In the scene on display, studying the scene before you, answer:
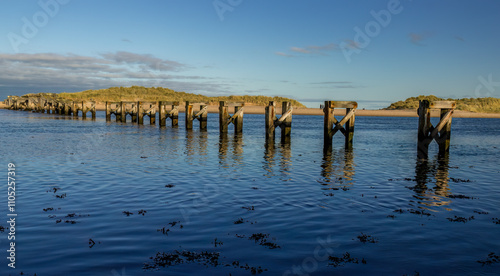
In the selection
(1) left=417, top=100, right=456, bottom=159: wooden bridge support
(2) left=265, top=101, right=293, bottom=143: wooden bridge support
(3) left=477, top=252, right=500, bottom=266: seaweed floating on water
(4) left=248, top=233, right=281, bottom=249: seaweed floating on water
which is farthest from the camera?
(2) left=265, top=101, right=293, bottom=143: wooden bridge support

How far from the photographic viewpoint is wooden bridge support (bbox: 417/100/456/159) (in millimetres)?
24203

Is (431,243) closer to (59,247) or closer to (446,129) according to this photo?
(59,247)

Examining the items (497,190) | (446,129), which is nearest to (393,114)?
(446,129)

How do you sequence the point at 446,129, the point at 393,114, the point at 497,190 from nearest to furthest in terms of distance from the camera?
the point at 497,190 → the point at 446,129 → the point at 393,114

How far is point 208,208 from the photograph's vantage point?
10625mm

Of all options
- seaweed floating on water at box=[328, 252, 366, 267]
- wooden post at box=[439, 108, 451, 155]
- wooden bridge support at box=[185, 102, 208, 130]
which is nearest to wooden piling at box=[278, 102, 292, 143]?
wooden post at box=[439, 108, 451, 155]

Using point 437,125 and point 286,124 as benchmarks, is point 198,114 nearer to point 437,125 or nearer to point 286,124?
point 286,124

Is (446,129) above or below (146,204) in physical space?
above

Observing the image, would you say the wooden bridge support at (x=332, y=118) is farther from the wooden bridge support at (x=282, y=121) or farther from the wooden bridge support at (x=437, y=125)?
the wooden bridge support at (x=437, y=125)

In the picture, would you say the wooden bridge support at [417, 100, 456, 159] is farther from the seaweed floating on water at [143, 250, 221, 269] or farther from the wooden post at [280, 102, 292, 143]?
the seaweed floating on water at [143, 250, 221, 269]

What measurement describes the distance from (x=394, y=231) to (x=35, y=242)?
7367mm

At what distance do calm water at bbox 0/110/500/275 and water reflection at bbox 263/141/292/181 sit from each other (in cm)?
24

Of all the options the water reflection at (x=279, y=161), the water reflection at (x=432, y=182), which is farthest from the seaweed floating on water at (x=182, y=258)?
the water reflection at (x=279, y=161)

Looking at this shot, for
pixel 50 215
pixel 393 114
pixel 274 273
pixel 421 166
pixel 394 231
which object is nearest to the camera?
pixel 274 273
